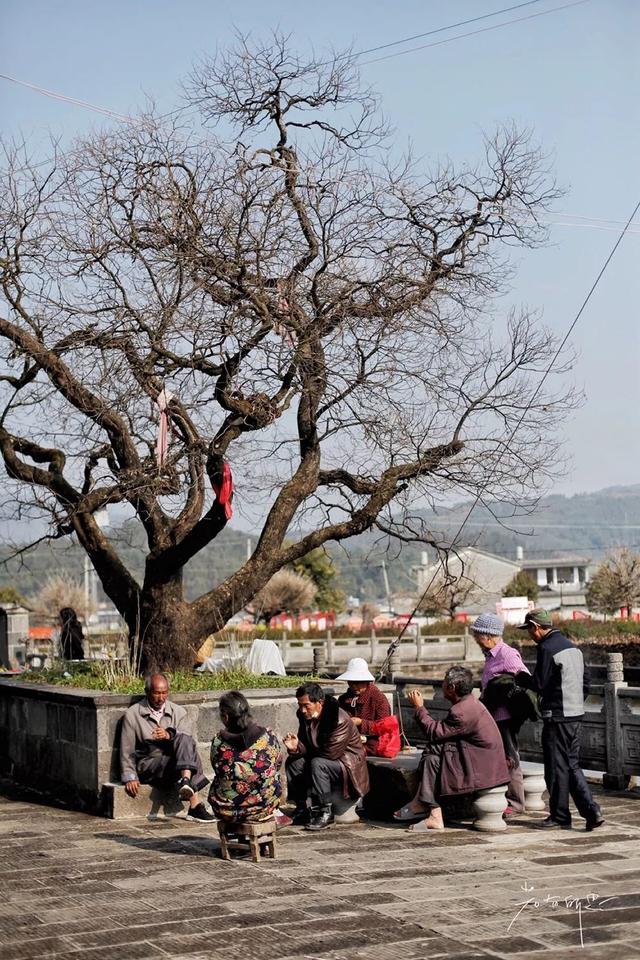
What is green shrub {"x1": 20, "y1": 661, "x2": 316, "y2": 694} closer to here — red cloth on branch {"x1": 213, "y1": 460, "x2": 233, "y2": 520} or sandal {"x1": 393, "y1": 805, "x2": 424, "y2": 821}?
red cloth on branch {"x1": 213, "y1": 460, "x2": 233, "y2": 520}

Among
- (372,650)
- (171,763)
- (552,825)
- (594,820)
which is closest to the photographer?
(594,820)

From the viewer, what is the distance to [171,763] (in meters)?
11.3

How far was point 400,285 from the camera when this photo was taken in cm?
1307

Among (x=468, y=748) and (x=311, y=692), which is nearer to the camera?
(x=468, y=748)

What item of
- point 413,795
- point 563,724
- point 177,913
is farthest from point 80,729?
point 177,913

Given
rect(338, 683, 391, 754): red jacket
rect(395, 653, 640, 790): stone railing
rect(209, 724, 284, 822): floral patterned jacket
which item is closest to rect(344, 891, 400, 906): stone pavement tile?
rect(209, 724, 284, 822): floral patterned jacket

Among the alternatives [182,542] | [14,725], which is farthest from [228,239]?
[14,725]

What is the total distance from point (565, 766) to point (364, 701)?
2.31 m

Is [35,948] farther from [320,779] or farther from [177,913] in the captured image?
[320,779]

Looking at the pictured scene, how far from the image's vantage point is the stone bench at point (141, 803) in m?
11.3

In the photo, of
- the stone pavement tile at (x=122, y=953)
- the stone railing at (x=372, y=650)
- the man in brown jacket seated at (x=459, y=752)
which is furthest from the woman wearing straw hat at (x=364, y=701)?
the stone railing at (x=372, y=650)

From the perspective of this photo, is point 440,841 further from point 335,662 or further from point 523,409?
point 335,662

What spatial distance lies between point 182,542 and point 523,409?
3766mm

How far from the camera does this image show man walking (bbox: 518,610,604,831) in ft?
32.9
